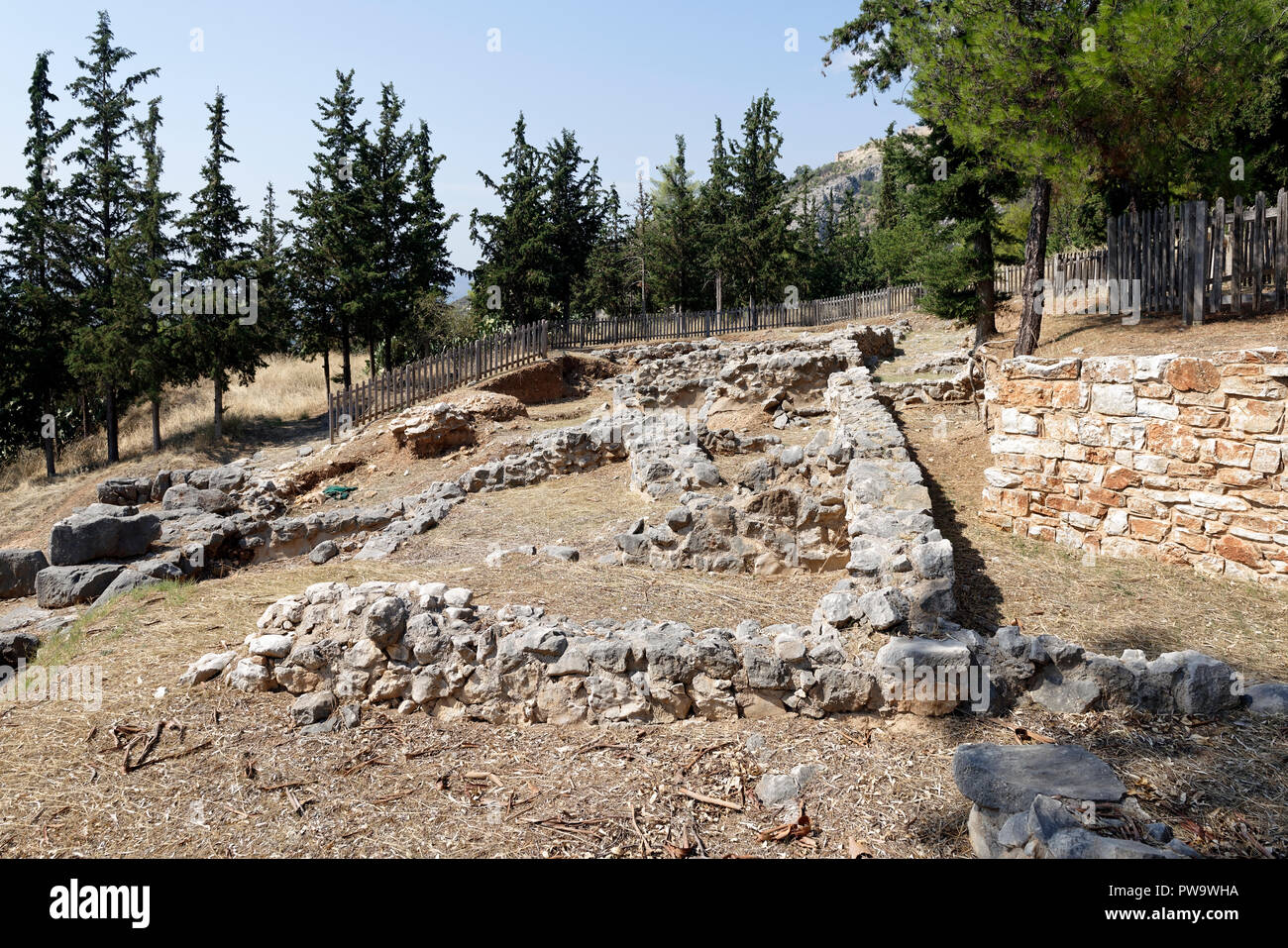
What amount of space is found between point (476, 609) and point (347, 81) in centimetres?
2598

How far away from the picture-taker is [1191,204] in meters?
11.8

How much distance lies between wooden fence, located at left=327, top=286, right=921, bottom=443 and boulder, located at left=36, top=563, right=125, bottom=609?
11125 mm

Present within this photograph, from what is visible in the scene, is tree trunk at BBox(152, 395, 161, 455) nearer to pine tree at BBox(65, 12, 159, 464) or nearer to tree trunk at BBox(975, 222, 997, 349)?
pine tree at BBox(65, 12, 159, 464)

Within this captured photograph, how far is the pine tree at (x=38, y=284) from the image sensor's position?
73.3 ft

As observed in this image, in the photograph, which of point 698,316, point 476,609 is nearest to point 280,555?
point 476,609

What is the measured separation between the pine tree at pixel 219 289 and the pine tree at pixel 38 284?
13.7 feet

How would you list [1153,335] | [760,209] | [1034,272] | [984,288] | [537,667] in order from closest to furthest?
[537,667] < [1153,335] < [1034,272] < [984,288] < [760,209]

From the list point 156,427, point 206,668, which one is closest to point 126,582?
point 206,668

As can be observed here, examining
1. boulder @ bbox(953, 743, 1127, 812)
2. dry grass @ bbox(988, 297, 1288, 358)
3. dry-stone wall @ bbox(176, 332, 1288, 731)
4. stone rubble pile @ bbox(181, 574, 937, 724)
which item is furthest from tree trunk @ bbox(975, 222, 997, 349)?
boulder @ bbox(953, 743, 1127, 812)

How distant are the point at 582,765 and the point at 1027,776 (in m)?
2.27

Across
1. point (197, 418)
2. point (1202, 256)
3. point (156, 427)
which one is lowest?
point (156, 427)

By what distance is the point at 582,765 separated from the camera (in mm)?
4105

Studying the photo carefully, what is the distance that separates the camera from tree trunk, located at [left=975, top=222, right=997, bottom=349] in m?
17.3

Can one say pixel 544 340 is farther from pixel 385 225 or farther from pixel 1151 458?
pixel 1151 458
